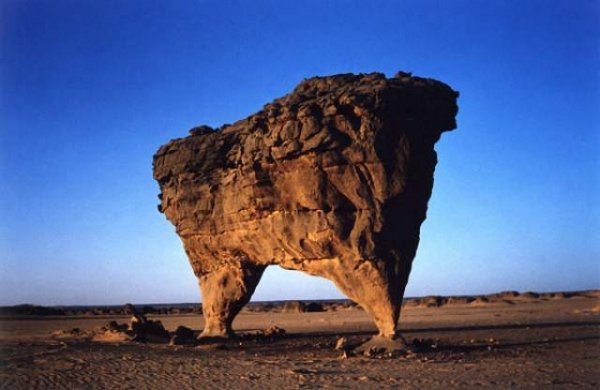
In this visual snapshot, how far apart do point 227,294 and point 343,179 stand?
8797mm

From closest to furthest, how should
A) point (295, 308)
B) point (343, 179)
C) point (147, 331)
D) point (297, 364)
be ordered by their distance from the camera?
point (297, 364) < point (343, 179) < point (147, 331) < point (295, 308)

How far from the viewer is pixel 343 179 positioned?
20953mm

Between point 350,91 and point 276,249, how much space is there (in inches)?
277

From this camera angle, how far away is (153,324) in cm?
2975

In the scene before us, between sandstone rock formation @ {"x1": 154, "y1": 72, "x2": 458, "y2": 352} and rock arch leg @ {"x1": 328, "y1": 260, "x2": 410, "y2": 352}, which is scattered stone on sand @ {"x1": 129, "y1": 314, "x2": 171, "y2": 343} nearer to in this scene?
sandstone rock formation @ {"x1": 154, "y1": 72, "x2": 458, "y2": 352}

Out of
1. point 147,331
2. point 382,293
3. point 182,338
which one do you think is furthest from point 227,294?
point 382,293

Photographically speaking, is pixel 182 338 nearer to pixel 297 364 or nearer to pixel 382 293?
pixel 297 364

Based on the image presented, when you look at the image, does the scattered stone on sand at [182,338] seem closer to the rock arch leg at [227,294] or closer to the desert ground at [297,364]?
the desert ground at [297,364]

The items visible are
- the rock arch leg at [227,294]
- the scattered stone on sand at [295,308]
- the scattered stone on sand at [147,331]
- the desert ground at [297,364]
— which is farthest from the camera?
the scattered stone on sand at [295,308]

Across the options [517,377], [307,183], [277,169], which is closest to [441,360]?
[517,377]

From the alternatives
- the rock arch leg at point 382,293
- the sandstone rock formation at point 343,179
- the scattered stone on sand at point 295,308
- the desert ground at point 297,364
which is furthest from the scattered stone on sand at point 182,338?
the scattered stone on sand at point 295,308

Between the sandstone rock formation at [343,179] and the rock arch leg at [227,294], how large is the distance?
1193 mm

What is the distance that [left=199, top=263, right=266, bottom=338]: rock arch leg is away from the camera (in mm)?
26141

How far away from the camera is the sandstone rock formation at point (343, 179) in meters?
20.3
